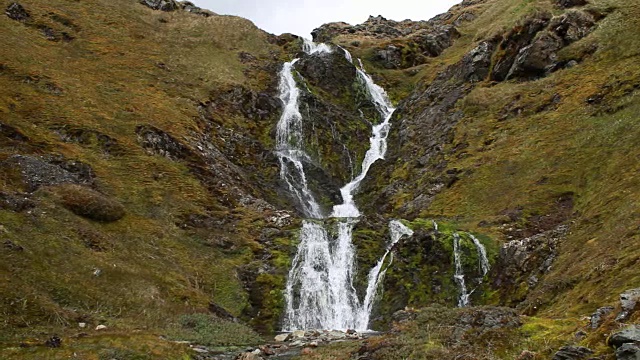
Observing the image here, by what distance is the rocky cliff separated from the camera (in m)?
17.3

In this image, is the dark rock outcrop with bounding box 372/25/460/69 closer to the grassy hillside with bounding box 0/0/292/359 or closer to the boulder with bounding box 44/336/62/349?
the grassy hillside with bounding box 0/0/292/359

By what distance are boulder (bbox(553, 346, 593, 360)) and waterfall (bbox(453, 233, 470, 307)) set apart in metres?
18.1

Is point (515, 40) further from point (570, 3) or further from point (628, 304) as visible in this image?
point (628, 304)

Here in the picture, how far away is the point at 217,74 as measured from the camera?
62.9 m

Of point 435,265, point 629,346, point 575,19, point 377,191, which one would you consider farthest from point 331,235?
point 575,19

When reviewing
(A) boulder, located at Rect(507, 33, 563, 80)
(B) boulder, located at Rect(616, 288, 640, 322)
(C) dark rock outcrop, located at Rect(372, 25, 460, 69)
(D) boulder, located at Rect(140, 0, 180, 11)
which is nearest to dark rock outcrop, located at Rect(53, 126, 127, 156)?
(B) boulder, located at Rect(616, 288, 640, 322)

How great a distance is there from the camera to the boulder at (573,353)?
9.72 meters

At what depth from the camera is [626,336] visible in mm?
8930

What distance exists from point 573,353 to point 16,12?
6516 cm

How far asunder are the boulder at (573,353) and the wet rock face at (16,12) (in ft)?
209

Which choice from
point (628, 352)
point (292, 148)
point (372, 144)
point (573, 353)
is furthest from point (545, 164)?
point (628, 352)

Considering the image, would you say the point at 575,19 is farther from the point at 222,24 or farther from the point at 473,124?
the point at 222,24

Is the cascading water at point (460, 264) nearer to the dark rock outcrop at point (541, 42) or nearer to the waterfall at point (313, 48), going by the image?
the dark rock outcrop at point (541, 42)

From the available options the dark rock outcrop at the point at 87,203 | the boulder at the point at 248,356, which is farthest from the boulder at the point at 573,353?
the dark rock outcrop at the point at 87,203
